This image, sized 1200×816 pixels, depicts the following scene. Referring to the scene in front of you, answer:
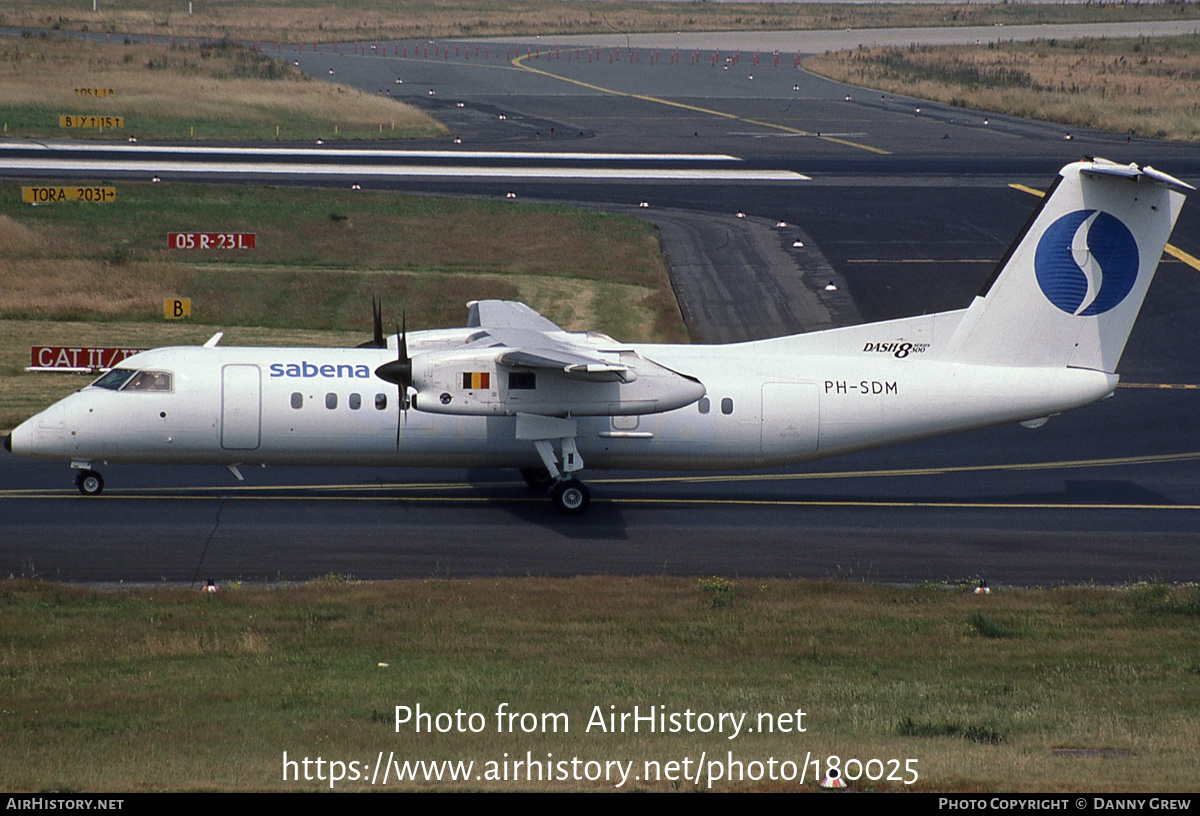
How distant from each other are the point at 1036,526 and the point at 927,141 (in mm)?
53802

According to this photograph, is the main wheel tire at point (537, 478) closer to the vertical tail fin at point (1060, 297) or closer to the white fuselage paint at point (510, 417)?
the white fuselage paint at point (510, 417)

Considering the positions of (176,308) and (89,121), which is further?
(89,121)

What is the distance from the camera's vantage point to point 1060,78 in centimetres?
9950

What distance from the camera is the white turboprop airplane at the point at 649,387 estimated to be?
23.5 m

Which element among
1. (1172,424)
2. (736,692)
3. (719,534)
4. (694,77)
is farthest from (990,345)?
(694,77)

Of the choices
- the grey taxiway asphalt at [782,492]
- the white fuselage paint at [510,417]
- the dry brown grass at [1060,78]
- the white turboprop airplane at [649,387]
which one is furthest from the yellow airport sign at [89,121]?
the dry brown grass at [1060,78]

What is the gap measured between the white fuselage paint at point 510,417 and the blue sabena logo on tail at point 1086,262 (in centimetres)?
149

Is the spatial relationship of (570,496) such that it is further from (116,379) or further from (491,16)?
(491,16)

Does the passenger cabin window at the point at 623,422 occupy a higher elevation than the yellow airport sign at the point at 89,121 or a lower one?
lower

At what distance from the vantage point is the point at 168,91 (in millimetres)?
79625

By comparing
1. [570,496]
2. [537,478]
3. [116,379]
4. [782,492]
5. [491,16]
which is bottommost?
[782,492]

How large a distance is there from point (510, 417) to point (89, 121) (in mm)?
56248

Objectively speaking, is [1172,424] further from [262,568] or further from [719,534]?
[262,568]

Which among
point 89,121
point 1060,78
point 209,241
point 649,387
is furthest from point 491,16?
point 649,387
